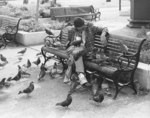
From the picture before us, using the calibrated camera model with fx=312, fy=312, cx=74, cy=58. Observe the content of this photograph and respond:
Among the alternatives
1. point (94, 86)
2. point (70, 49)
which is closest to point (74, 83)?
A: point (94, 86)

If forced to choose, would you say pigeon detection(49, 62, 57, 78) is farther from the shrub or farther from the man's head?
the shrub

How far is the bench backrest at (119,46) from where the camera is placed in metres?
5.59

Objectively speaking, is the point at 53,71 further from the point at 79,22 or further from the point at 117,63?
the point at 117,63

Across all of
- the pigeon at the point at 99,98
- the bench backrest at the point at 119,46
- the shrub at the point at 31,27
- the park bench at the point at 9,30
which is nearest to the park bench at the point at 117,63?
the bench backrest at the point at 119,46

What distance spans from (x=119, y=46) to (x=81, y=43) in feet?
2.45

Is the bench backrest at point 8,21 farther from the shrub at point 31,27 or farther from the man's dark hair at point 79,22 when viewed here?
the man's dark hair at point 79,22

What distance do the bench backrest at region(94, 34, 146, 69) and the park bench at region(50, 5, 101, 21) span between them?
10303 millimetres

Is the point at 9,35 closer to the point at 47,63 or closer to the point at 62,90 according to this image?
the point at 47,63

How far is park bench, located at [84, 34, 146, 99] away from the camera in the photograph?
5.55 meters

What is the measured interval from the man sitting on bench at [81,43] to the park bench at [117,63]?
197 mm

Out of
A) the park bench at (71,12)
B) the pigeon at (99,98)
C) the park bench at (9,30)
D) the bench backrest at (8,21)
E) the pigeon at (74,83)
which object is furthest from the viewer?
the park bench at (71,12)

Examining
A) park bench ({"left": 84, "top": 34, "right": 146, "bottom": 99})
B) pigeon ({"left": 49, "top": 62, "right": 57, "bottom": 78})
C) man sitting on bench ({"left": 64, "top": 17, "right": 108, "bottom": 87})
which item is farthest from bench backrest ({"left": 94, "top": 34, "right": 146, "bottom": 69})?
pigeon ({"left": 49, "top": 62, "right": 57, "bottom": 78})

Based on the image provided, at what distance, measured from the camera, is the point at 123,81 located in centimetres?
596

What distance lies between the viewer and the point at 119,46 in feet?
19.7
